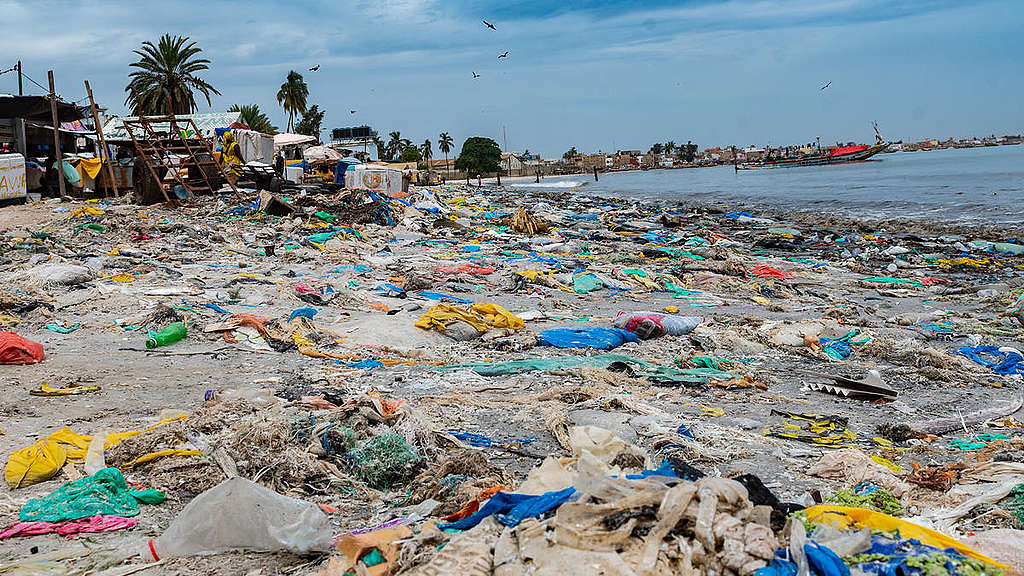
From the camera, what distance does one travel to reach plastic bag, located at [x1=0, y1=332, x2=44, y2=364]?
18.9 ft

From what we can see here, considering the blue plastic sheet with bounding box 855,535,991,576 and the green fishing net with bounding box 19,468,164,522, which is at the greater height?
the blue plastic sheet with bounding box 855,535,991,576

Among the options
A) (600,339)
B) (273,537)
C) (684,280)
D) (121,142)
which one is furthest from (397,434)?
(121,142)

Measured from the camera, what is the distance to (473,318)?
25.8ft

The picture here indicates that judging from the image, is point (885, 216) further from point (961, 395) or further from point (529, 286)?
point (961, 395)

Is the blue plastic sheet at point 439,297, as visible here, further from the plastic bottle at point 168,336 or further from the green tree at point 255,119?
the green tree at point 255,119

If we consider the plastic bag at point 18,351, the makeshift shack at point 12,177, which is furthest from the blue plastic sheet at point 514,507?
the makeshift shack at point 12,177

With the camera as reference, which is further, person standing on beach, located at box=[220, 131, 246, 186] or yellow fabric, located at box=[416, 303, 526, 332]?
person standing on beach, located at box=[220, 131, 246, 186]

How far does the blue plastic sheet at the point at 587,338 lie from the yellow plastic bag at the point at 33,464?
437 centimetres

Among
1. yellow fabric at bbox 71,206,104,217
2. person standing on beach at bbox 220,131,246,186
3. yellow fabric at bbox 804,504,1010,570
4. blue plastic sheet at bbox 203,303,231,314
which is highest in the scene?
person standing on beach at bbox 220,131,246,186

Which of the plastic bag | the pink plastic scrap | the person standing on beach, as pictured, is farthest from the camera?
the person standing on beach

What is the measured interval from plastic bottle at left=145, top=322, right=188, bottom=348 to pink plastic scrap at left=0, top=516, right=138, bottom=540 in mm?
3528

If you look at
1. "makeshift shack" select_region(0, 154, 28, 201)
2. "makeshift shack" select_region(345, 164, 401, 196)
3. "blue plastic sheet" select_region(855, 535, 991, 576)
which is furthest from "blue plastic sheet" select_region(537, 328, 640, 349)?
"makeshift shack" select_region(345, 164, 401, 196)

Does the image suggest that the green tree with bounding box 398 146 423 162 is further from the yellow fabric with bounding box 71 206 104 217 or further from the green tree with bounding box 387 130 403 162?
the yellow fabric with bounding box 71 206 104 217

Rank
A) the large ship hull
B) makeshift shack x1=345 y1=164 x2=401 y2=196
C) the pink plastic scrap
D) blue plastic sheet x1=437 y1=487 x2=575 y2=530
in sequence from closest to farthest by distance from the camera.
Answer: blue plastic sheet x1=437 y1=487 x2=575 y2=530
the pink plastic scrap
makeshift shack x1=345 y1=164 x2=401 y2=196
the large ship hull
